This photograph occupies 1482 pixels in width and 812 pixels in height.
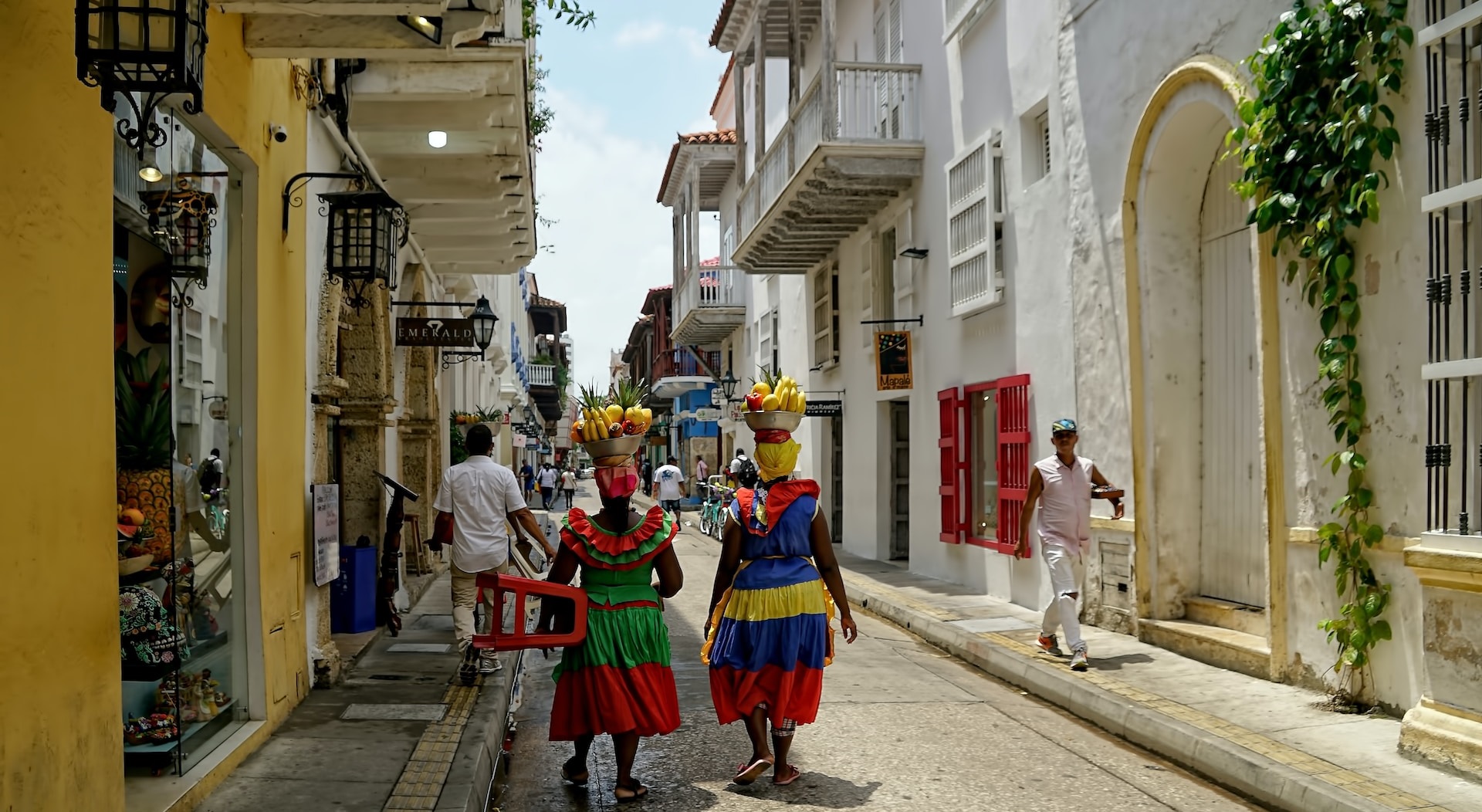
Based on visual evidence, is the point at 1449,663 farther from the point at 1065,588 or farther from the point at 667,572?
the point at 667,572

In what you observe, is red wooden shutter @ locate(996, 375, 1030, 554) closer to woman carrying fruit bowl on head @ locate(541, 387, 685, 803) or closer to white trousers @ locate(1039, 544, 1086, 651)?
white trousers @ locate(1039, 544, 1086, 651)

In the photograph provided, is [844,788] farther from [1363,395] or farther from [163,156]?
[163,156]

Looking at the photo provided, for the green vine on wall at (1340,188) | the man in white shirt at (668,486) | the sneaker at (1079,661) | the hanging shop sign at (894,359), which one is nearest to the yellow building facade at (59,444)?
the sneaker at (1079,661)

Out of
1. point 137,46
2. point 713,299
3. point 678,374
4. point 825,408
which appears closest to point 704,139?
point 713,299

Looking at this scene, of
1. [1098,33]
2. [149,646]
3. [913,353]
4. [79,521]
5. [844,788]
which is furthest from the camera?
[913,353]

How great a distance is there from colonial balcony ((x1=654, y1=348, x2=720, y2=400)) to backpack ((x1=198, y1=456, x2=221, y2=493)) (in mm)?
31596

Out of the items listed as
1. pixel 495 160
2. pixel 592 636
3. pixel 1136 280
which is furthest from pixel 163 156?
pixel 1136 280

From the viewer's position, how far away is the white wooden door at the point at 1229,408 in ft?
28.6

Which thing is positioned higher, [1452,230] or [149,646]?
[1452,230]

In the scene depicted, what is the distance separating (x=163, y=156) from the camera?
5.44 m

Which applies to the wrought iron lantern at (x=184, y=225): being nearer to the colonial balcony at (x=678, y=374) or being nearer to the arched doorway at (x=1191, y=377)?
the arched doorway at (x=1191, y=377)

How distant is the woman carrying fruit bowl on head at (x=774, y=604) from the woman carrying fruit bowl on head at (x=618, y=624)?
1.10 ft

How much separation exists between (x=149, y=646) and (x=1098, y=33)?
8429mm

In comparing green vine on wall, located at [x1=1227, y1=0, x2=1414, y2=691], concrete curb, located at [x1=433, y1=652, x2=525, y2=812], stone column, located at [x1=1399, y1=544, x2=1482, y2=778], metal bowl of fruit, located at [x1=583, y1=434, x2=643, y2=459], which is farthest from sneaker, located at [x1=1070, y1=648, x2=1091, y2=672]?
metal bowl of fruit, located at [x1=583, y1=434, x2=643, y2=459]
